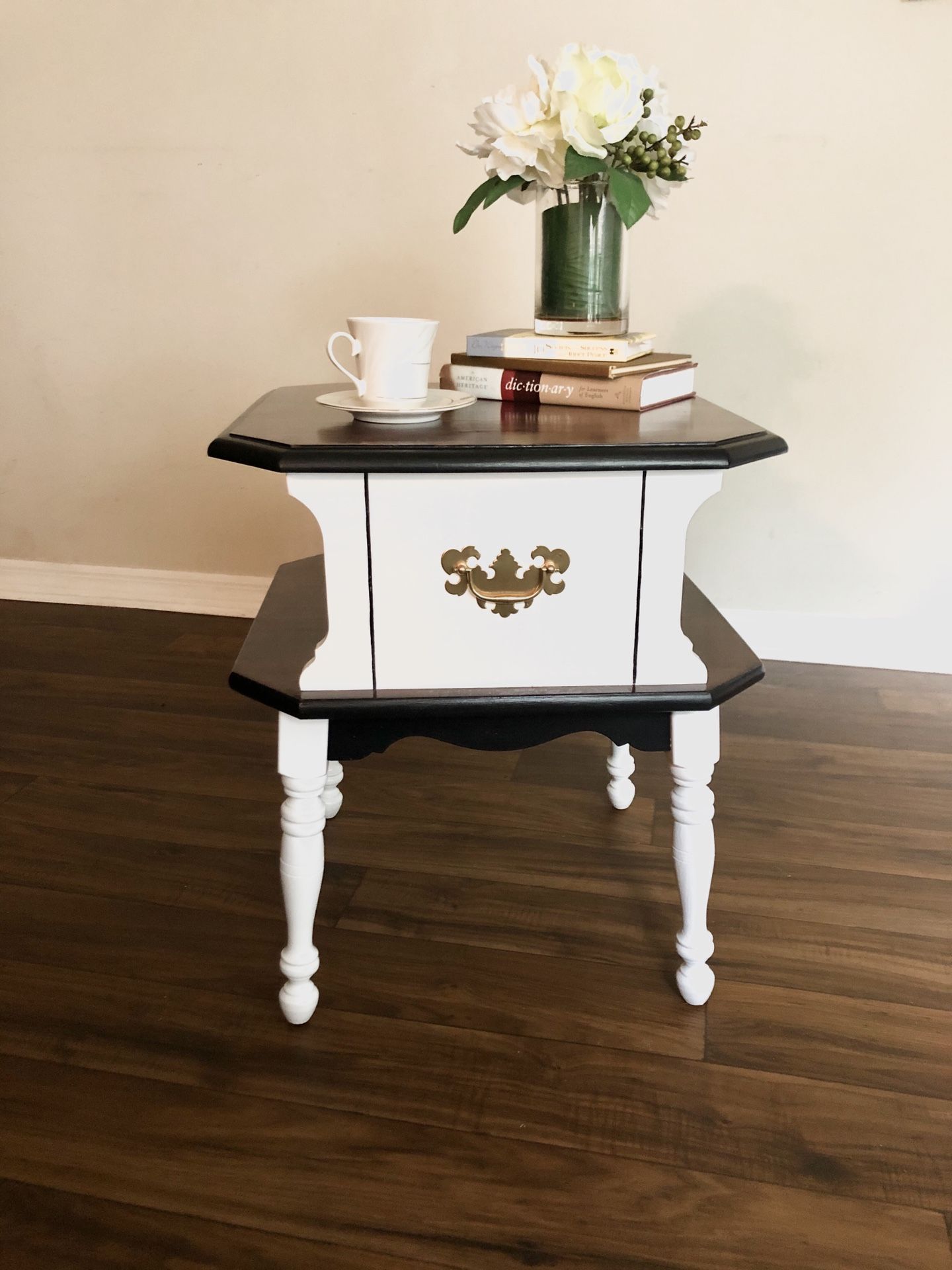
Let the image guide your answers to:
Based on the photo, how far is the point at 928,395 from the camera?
5.72 ft

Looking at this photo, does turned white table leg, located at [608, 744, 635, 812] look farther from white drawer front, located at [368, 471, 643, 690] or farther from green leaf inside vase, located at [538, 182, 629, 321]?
green leaf inside vase, located at [538, 182, 629, 321]

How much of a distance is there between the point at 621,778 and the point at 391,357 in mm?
692

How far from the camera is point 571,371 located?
1032 mm

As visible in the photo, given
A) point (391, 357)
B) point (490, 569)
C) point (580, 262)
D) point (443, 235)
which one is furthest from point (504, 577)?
point (443, 235)

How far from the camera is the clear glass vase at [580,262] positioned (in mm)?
1059

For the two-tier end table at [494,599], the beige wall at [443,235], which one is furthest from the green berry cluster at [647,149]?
the beige wall at [443,235]

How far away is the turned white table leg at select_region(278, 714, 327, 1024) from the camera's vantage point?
93 cm

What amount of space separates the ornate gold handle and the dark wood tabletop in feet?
0.26

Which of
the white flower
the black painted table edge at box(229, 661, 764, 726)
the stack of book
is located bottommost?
the black painted table edge at box(229, 661, 764, 726)

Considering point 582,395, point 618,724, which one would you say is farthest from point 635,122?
point 618,724

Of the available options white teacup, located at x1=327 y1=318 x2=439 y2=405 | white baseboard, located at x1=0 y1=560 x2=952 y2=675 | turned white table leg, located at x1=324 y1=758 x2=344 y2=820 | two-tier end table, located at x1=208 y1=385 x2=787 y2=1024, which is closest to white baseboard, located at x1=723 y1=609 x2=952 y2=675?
white baseboard, located at x1=0 y1=560 x2=952 y2=675

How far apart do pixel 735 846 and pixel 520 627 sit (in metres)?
0.58

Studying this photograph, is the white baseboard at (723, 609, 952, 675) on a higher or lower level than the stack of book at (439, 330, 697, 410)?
lower

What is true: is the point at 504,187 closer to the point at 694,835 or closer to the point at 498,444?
the point at 498,444
